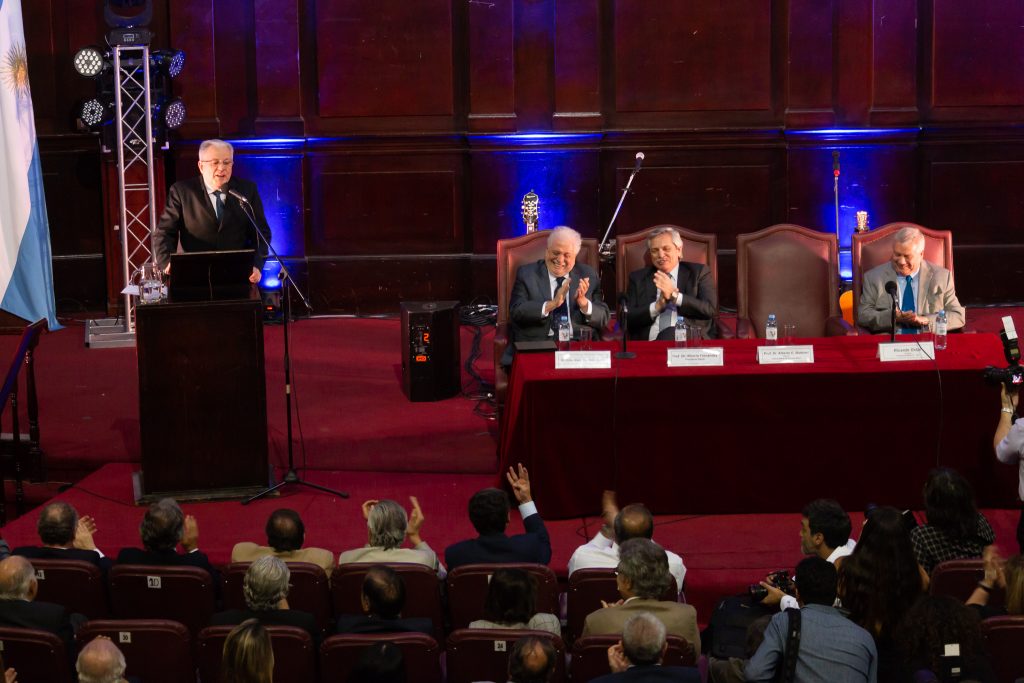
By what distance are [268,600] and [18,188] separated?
6.04 metres

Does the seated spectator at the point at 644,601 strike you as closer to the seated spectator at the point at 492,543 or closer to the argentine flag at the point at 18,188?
the seated spectator at the point at 492,543

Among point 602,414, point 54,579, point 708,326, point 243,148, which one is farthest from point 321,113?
point 54,579

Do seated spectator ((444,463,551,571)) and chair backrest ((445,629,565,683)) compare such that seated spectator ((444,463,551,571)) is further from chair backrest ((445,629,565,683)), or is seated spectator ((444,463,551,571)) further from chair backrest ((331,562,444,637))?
chair backrest ((445,629,565,683))

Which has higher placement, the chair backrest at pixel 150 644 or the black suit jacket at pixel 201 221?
the black suit jacket at pixel 201 221

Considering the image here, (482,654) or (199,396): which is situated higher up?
(199,396)

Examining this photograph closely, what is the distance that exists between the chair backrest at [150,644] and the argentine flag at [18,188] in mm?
5779

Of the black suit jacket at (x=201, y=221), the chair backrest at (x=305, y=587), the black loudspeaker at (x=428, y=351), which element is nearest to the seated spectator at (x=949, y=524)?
the chair backrest at (x=305, y=587)

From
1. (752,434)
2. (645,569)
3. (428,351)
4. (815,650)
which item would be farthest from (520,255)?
(815,650)

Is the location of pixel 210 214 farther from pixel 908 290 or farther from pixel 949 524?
pixel 949 524

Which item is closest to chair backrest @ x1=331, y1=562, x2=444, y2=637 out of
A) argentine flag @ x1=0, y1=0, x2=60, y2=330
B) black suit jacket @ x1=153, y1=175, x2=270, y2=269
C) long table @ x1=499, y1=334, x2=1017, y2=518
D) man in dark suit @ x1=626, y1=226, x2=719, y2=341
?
long table @ x1=499, y1=334, x2=1017, y2=518

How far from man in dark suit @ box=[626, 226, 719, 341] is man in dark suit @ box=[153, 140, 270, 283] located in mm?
1985

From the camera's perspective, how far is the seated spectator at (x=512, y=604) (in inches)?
153

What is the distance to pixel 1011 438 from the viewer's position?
5.21 metres

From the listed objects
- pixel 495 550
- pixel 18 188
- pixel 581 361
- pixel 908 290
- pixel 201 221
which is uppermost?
pixel 18 188
